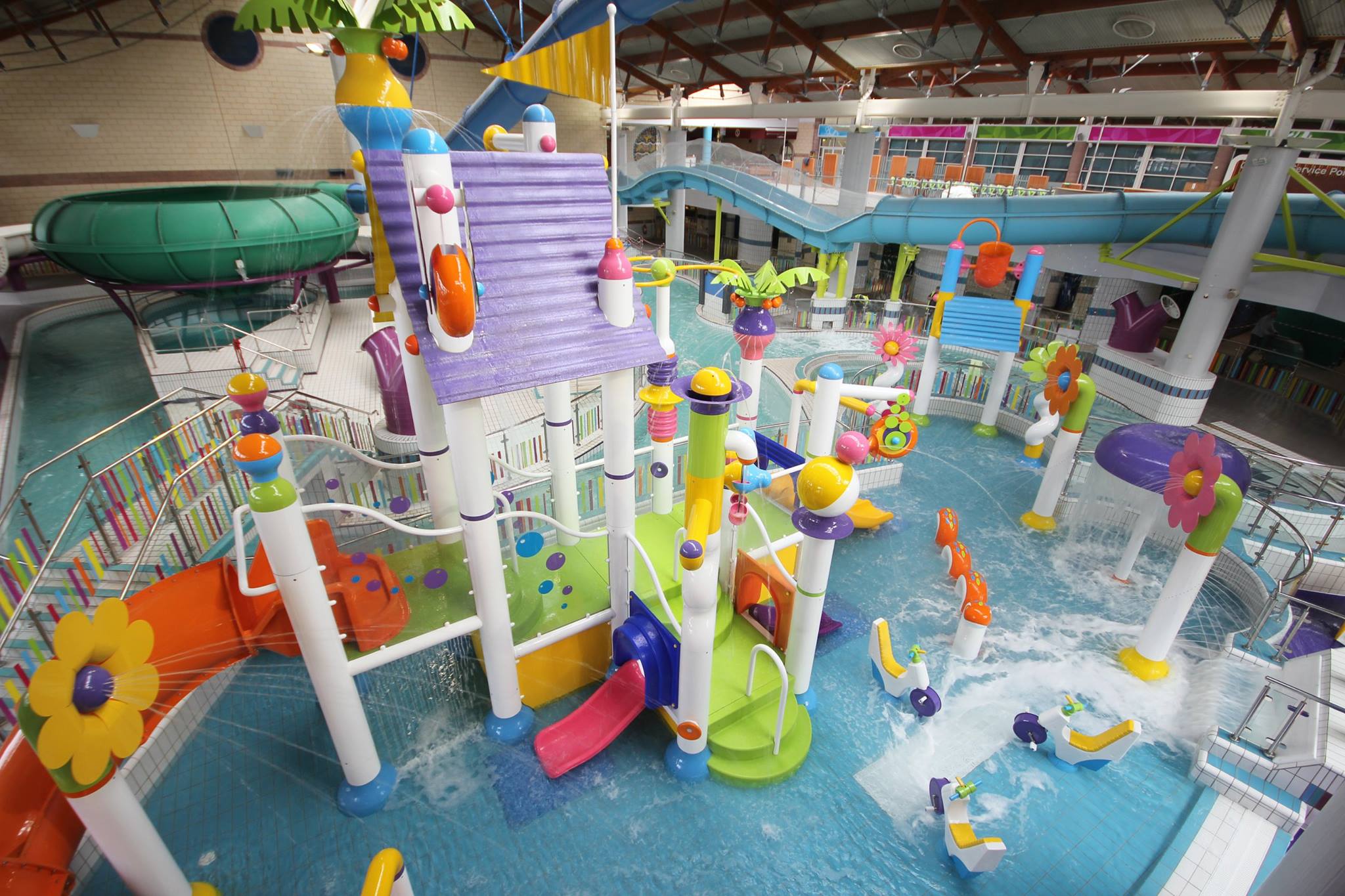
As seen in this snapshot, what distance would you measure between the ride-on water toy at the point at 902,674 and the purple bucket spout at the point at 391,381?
228 inches

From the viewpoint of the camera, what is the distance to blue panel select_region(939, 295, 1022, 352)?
31.8 feet

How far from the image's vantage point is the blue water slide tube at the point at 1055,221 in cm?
920

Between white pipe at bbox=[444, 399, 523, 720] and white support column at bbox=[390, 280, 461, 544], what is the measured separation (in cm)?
62

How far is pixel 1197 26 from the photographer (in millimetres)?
12062

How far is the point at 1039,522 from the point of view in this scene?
7680mm

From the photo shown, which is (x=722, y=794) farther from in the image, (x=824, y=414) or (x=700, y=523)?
(x=824, y=414)

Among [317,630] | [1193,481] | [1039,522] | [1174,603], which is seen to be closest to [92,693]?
[317,630]

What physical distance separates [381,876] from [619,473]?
264 cm

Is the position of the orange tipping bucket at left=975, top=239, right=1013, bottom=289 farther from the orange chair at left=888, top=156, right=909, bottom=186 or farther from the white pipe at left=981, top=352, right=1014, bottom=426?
the orange chair at left=888, top=156, right=909, bottom=186

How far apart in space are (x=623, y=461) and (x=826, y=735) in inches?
107

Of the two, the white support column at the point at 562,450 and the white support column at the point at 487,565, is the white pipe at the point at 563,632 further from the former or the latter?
the white support column at the point at 562,450

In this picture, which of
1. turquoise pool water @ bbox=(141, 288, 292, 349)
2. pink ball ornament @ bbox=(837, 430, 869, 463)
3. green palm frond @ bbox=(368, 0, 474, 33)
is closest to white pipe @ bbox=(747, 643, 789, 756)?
pink ball ornament @ bbox=(837, 430, 869, 463)

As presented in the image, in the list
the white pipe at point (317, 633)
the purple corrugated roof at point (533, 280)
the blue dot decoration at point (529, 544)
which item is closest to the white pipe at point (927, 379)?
the purple corrugated roof at point (533, 280)

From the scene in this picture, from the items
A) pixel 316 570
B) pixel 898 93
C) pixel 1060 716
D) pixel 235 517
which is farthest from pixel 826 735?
pixel 898 93
